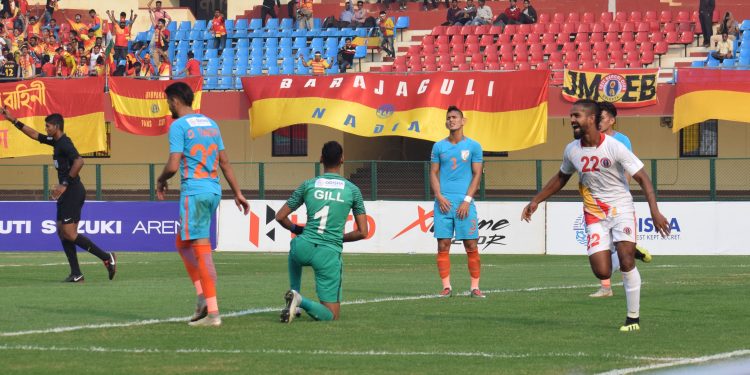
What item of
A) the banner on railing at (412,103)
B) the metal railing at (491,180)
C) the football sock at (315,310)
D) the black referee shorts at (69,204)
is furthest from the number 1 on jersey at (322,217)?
the banner on railing at (412,103)

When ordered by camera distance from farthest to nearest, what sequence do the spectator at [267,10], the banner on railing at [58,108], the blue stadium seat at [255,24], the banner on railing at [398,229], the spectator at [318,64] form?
the spectator at [267,10] < the blue stadium seat at [255,24] < the spectator at [318,64] < the banner on railing at [58,108] < the banner on railing at [398,229]

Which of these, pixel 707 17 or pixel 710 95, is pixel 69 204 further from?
pixel 707 17

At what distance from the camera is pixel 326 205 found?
11.8 metres

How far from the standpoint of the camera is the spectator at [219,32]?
40000 mm

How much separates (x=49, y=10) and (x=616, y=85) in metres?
20.3

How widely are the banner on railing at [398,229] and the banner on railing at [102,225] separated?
0.63 meters

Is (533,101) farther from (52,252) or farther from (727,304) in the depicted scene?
Result: (727,304)

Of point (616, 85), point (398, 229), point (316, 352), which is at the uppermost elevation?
point (616, 85)

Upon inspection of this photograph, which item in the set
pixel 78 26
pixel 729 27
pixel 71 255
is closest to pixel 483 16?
pixel 729 27

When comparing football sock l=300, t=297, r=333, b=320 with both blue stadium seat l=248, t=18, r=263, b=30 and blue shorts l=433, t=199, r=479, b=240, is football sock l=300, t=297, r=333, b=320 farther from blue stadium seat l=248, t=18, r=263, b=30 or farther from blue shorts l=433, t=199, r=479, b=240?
blue stadium seat l=248, t=18, r=263, b=30

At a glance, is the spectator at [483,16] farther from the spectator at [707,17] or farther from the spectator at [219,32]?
the spectator at [219,32]

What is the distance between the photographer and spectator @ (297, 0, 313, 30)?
131 ft

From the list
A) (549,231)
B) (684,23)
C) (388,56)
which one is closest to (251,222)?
(549,231)

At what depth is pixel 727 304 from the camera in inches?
541
